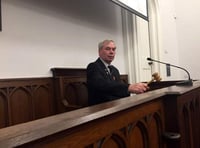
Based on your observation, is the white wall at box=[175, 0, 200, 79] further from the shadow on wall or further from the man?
the man

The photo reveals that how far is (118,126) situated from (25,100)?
1.66 m

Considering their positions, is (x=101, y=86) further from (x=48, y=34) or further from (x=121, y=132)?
(x=121, y=132)

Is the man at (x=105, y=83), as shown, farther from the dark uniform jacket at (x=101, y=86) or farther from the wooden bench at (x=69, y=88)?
the wooden bench at (x=69, y=88)

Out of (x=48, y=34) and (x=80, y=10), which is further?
(x=80, y=10)

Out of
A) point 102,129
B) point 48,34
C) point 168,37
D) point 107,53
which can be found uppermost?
point 168,37

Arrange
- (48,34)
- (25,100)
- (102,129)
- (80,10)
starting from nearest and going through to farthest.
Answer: (102,129)
(25,100)
(48,34)
(80,10)

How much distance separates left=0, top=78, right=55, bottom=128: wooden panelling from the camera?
2459 mm

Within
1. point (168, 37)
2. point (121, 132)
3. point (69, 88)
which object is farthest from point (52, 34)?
point (168, 37)

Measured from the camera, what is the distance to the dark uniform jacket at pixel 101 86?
2647 mm

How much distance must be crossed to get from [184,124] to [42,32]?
179 cm

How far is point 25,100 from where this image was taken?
8.80 feet

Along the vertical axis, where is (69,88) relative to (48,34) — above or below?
below

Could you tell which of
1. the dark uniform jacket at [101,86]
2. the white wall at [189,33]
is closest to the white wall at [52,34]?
the dark uniform jacket at [101,86]

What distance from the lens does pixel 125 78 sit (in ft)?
14.8
